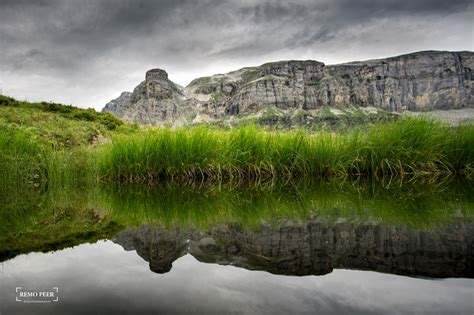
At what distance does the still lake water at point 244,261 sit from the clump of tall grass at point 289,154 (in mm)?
3811

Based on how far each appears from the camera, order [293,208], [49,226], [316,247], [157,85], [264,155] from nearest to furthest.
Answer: [316,247]
[49,226]
[293,208]
[264,155]
[157,85]

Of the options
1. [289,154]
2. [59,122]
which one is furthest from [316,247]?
[59,122]

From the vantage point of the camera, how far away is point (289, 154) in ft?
24.6

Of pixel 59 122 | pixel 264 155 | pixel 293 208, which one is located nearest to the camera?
pixel 293 208

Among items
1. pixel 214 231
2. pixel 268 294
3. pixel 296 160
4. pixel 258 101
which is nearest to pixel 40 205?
pixel 214 231

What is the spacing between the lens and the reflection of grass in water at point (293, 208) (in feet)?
9.61

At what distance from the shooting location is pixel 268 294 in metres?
1.32

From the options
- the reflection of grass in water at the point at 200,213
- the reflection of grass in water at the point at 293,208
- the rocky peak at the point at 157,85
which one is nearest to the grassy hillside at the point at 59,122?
the reflection of grass in water at the point at 200,213

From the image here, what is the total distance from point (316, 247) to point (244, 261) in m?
0.46

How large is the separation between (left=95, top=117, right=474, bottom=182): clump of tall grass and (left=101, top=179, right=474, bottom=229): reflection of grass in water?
2630 millimetres

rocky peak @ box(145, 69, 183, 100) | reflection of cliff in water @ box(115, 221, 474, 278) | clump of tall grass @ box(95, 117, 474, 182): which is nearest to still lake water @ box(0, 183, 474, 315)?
reflection of cliff in water @ box(115, 221, 474, 278)

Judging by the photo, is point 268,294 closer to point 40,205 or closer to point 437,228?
point 437,228

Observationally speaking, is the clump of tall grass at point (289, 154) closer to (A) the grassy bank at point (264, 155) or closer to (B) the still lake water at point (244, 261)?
(A) the grassy bank at point (264, 155)

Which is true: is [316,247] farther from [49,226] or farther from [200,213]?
[49,226]
